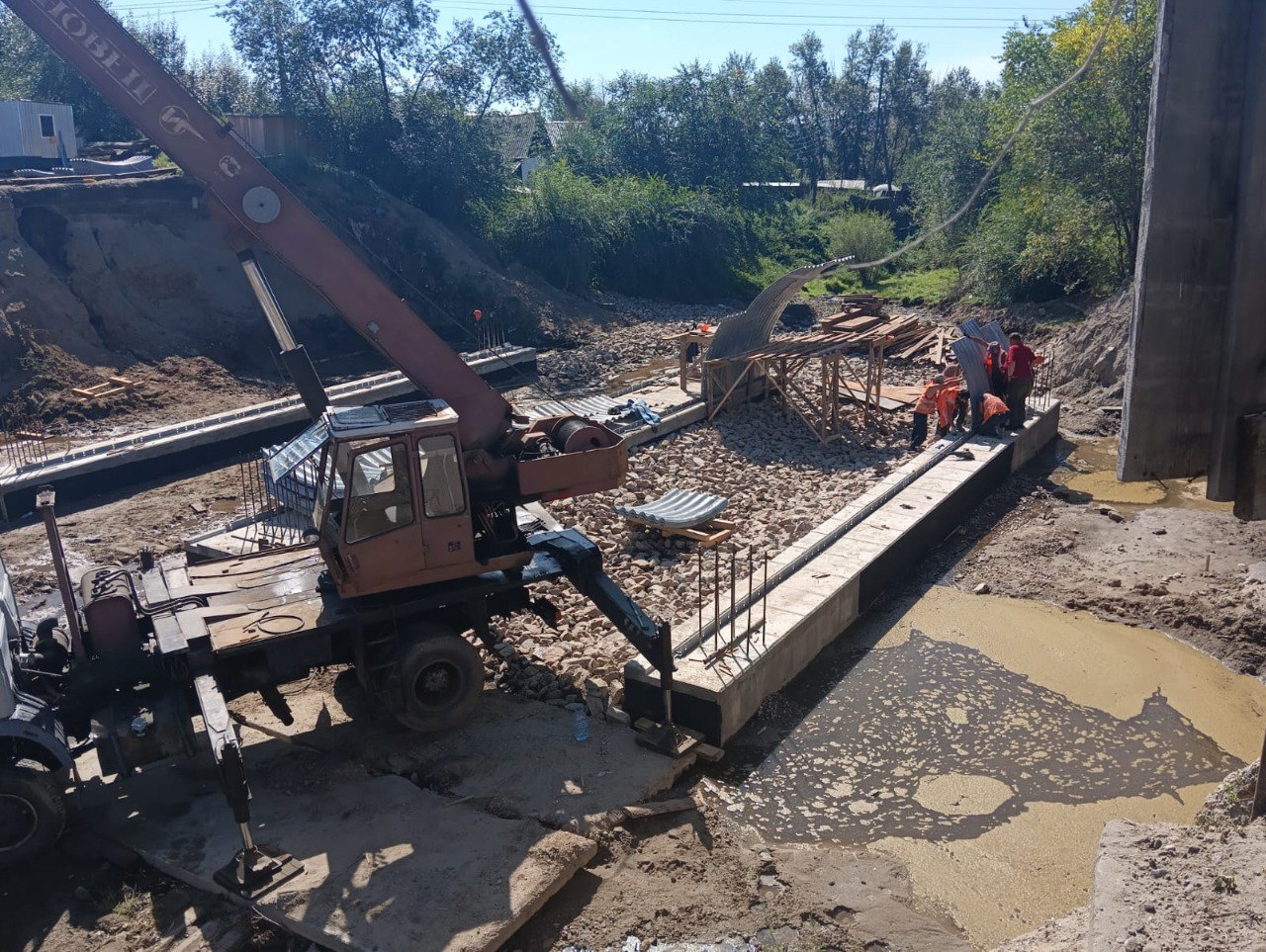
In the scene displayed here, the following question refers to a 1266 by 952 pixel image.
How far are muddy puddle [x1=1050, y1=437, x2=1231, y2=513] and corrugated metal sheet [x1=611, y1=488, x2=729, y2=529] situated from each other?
16.6 ft

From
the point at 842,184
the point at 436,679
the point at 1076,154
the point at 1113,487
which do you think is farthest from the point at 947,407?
the point at 842,184

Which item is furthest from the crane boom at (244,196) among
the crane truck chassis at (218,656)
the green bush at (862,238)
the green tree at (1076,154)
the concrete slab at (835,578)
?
the green bush at (862,238)

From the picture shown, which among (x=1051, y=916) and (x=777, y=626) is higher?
(x=777, y=626)

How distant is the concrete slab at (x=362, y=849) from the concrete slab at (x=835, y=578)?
1.78 m

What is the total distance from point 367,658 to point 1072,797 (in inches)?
211

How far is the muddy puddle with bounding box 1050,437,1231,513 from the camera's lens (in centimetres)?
1370

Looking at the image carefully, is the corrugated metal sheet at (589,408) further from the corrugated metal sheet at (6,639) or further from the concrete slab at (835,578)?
the corrugated metal sheet at (6,639)

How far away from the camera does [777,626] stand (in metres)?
8.88

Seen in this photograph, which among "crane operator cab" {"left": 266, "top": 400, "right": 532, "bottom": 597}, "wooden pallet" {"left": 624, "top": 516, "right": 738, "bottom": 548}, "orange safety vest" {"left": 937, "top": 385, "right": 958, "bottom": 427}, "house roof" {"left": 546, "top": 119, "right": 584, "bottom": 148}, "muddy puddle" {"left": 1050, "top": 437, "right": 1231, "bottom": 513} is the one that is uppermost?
"house roof" {"left": 546, "top": 119, "right": 584, "bottom": 148}

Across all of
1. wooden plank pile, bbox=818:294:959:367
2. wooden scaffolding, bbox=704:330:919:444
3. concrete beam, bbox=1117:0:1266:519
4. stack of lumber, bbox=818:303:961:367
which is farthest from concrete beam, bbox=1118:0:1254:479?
stack of lumber, bbox=818:303:961:367

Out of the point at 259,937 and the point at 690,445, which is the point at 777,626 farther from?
the point at 690,445

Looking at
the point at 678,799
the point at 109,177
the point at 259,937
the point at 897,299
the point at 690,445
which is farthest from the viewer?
the point at 897,299

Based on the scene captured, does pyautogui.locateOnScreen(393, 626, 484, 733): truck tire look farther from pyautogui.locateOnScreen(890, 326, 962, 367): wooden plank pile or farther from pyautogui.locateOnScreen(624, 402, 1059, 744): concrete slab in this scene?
pyautogui.locateOnScreen(890, 326, 962, 367): wooden plank pile

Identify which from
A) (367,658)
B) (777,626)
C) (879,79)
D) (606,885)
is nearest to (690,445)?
(777,626)
